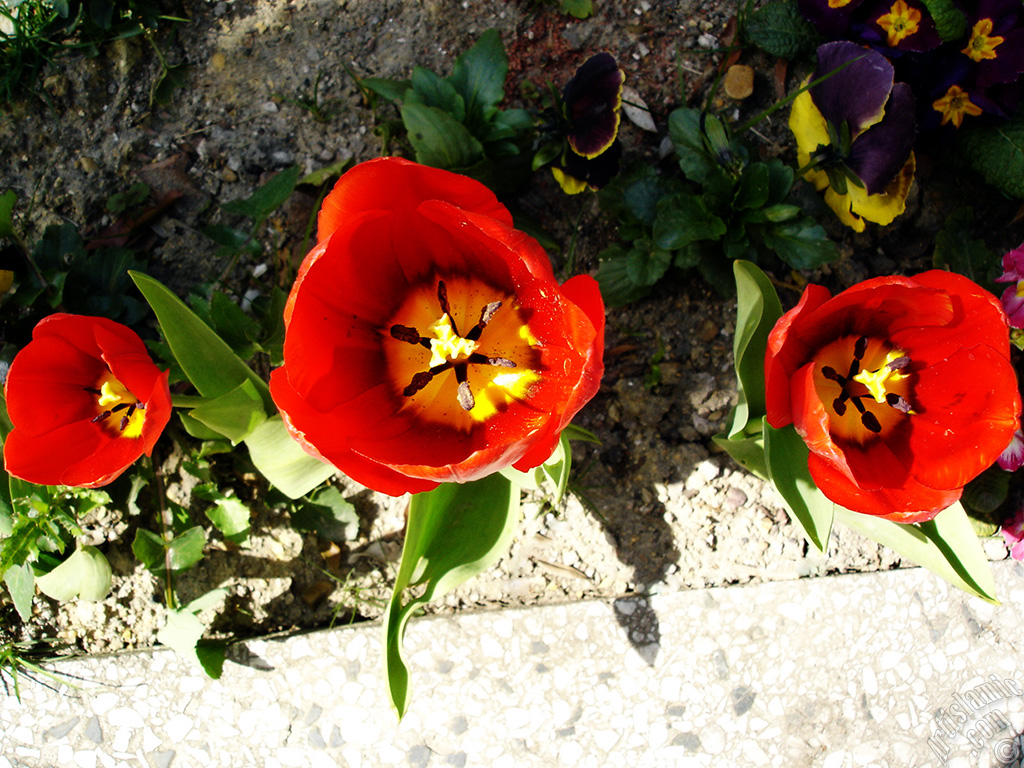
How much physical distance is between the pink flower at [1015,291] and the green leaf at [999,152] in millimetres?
248

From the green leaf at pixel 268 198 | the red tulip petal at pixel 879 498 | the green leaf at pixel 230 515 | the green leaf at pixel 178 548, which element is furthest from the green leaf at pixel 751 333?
the green leaf at pixel 178 548

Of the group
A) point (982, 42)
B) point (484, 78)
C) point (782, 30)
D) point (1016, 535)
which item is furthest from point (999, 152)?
point (484, 78)

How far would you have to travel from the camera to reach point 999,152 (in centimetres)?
182

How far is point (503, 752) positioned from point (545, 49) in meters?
1.80

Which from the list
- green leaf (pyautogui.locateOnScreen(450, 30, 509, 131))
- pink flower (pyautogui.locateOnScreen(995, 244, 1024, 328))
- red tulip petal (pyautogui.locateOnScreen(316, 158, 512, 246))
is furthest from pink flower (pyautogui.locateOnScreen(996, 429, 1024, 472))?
green leaf (pyautogui.locateOnScreen(450, 30, 509, 131))

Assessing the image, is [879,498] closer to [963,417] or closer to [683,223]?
[963,417]

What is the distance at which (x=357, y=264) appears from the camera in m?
1.32

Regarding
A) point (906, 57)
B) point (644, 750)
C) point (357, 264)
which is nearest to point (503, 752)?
point (644, 750)

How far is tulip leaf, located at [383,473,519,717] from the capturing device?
148cm

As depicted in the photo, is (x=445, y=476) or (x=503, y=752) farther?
(x=503, y=752)

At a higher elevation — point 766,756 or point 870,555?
point 870,555

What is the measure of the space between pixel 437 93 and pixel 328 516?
3.29 ft

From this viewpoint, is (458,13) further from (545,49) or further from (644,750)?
(644,750)

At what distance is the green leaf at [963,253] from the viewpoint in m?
1.88
